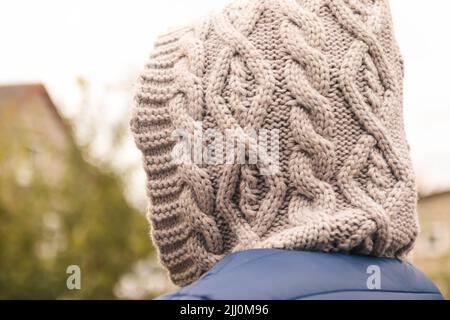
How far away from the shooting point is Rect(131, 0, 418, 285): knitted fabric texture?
1.73 metres

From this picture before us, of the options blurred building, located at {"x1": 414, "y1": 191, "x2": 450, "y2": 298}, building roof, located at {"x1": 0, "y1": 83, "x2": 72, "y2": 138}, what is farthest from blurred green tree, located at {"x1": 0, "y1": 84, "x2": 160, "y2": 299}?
building roof, located at {"x1": 0, "y1": 83, "x2": 72, "y2": 138}

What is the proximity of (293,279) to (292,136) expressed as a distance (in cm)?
36

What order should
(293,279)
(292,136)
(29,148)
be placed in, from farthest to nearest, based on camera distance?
(29,148) < (292,136) < (293,279)

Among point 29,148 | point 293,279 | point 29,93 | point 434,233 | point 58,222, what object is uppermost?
point 293,279

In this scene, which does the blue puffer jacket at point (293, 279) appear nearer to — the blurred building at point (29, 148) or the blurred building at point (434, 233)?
the blurred building at point (29, 148)

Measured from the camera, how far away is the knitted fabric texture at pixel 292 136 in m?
1.73

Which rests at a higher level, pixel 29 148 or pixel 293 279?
pixel 293 279

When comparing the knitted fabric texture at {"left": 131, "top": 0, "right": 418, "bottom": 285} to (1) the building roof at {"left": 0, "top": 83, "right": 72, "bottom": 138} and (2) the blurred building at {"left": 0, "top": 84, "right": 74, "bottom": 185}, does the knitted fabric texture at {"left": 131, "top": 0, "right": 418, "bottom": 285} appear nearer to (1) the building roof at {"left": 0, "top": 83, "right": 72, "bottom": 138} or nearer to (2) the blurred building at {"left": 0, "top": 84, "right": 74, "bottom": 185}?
(2) the blurred building at {"left": 0, "top": 84, "right": 74, "bottom": 185}

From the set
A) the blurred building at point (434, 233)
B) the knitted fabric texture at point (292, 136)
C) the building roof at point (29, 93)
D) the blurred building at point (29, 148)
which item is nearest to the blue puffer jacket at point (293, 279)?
the knitted fabric texture at point (292, 136)

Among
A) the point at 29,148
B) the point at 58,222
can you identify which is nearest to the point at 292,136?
the point at 58,222

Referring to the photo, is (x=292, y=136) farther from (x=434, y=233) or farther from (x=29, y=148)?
(x=434, y=233)

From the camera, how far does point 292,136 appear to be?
1767 mm

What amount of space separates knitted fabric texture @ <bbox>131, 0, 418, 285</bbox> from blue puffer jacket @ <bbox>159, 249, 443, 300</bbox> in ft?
0.11
